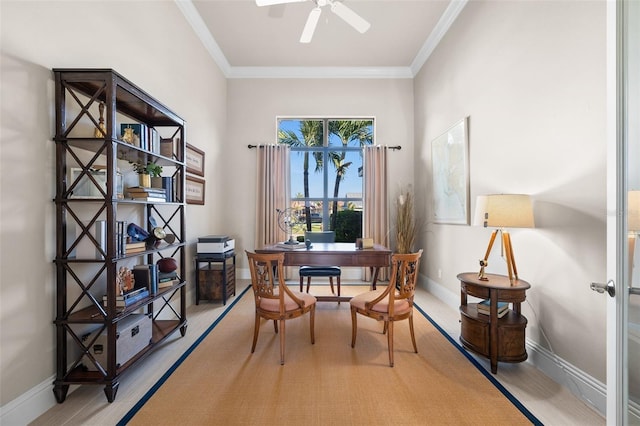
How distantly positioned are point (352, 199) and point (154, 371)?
378cm

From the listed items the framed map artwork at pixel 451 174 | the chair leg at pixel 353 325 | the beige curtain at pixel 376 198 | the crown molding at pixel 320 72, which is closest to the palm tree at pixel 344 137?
the beige curtain at pixel 376 198

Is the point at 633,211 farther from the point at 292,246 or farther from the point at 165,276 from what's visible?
the point at 165,276

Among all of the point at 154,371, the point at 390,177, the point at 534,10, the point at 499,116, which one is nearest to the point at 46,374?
the point at 154,371

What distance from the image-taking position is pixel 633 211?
43.3 inches

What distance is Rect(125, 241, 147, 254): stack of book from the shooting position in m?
2.00

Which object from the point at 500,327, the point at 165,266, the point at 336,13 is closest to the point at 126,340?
the point at 165,266

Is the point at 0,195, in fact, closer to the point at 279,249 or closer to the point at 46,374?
the point at 46,374

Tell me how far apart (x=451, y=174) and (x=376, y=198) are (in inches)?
56.5

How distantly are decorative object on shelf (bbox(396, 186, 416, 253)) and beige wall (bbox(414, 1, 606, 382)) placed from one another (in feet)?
4.10

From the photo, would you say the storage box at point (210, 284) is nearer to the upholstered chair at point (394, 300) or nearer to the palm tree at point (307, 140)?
the palm tree at point (307, 140)

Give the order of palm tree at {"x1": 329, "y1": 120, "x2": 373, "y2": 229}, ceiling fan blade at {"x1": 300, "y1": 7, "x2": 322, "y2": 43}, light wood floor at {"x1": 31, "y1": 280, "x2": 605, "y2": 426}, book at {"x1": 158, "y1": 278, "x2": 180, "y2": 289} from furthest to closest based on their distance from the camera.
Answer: palm tree at {"x1": 329, "y1": 120, "x2": 373, "y2": 229} → ceiling fan blade at {"x1": 300, "y1": 7, "x2": 322, "y2": 43} → book at {"x1": 158, "y1": 278, "x2": 180, "y2": 289} → light wood floor at {"x1": 31, "y1": 280, "x2": 605, "y2": 426}

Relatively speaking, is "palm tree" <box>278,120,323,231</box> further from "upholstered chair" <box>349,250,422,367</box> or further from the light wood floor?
the light wood floor

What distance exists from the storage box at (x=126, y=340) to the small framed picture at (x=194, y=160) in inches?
80.0

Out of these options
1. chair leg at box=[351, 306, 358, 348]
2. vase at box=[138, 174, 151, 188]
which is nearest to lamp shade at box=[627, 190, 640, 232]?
chair leg at box=[351, 306, 358, 348]
